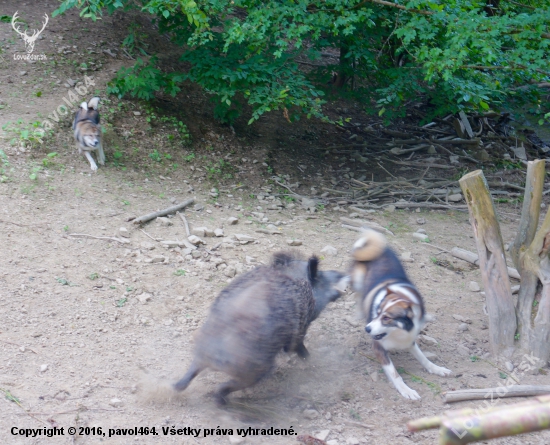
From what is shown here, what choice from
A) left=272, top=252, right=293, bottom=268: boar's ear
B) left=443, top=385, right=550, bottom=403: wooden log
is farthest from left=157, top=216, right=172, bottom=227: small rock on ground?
left=443, top=385, right=550, bottom=403: wooden log

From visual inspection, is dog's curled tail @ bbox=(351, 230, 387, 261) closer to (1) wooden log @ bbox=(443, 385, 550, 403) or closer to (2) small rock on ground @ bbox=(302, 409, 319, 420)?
(1) wooden log @ bbox=(443, 385, 550, 403)

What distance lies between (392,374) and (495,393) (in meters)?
0.84

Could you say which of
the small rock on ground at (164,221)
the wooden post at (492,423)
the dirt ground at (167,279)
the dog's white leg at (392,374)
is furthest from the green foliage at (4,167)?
the wooden post at (492,423)

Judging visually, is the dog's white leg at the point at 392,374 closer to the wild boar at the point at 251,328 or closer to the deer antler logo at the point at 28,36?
the wild boar at the point at 251,328

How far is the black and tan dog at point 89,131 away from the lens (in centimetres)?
814

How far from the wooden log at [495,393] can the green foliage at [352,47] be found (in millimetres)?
3959

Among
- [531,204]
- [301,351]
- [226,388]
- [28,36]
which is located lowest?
[301,351]

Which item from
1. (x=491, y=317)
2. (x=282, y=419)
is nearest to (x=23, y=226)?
(x=282, y=419)

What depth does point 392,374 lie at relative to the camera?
478 cm

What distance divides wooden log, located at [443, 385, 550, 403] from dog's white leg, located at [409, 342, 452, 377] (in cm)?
46

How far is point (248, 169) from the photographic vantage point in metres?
9.64

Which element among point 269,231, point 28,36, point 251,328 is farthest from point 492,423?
point 28,36

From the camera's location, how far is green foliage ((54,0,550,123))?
22.9 ft

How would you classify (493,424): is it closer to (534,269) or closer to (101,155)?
(534,269)
